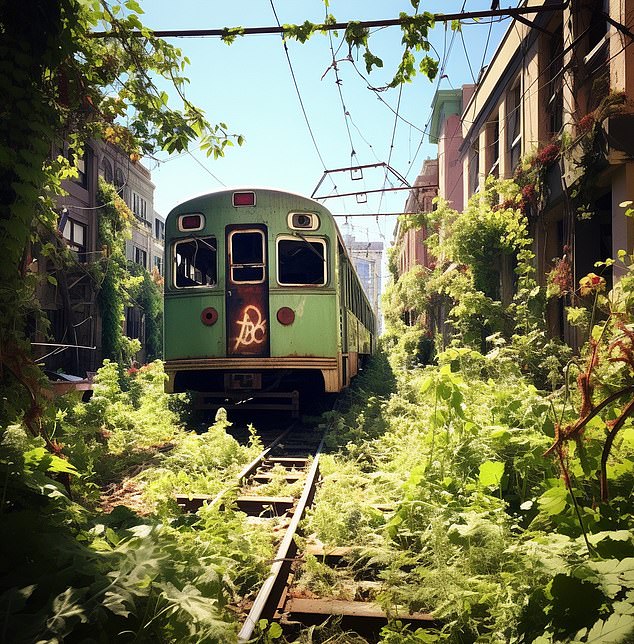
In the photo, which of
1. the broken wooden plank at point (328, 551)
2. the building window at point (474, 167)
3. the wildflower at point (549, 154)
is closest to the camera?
the broken wooden plank at point (328, 551)

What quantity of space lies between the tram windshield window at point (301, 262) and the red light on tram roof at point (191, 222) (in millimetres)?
1280

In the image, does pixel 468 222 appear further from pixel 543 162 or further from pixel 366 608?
pixel 366 608

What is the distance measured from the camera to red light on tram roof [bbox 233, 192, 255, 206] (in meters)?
8.73

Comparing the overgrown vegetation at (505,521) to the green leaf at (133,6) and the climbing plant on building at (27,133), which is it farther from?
the green leaf at (133,6)

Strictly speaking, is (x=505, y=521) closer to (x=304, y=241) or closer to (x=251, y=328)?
(x=251, y=328)

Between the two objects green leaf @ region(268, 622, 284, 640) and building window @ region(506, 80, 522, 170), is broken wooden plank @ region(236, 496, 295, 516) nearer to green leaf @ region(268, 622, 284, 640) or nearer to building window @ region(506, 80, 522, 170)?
green leaf @ region(268, 622, 284, 640)

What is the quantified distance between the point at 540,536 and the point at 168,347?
689cm

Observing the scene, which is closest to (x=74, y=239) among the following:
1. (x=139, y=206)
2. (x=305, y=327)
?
(x=139, y=206)

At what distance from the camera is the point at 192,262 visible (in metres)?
9.21

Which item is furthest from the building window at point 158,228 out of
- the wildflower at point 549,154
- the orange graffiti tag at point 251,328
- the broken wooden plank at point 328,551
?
the broken wooden plank at point 328,551

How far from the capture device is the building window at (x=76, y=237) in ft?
59.6

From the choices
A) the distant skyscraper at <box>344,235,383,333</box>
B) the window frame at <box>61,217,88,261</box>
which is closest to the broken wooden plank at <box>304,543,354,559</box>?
the window frame at <box>61,217,88,261</box>

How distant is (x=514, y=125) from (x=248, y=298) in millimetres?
8235

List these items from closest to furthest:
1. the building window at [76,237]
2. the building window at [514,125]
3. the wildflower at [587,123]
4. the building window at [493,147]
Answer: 1. the wildflower at [587,123]
2. the building window at [514,125]
3. the building window at [493,147]
4. the building window at [76,237]
